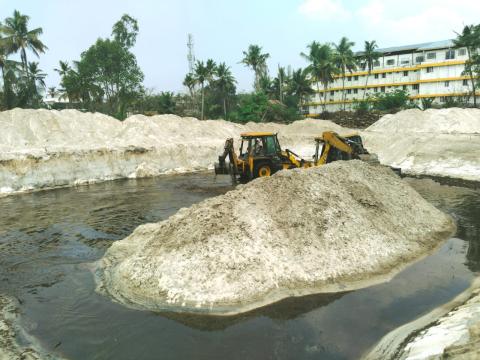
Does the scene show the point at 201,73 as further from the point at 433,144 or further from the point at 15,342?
the point at 15,342

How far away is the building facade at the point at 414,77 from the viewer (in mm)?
59188

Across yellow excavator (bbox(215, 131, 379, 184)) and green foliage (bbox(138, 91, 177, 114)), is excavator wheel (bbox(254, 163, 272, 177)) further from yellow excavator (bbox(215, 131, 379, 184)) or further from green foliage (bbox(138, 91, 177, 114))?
green foliage (bbox(138, 91, 177, 114))

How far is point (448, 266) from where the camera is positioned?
970 centimetres

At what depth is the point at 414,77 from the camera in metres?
63.8

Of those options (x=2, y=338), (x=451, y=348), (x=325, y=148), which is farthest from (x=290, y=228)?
(x=325, y=148)

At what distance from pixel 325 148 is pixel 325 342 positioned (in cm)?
1258

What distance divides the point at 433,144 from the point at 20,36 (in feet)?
143

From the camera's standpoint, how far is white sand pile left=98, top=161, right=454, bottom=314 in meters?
8.05

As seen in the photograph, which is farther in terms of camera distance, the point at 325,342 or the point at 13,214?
the point at 13,214

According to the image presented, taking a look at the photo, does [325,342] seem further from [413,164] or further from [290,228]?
[413,164]

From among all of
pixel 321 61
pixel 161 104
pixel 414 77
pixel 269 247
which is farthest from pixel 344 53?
pixel 269 247

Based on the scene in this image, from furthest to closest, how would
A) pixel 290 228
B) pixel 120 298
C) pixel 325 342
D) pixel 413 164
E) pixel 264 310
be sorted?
pixel 413 164 → pixel 290 228 → pixel 120 298 → pixel 264 310 → pixel 325 342

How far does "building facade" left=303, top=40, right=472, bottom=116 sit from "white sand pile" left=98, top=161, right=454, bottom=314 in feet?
167

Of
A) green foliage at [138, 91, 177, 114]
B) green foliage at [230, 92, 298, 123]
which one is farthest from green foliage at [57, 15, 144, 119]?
green foliage at [230, 92, 298, 123]
